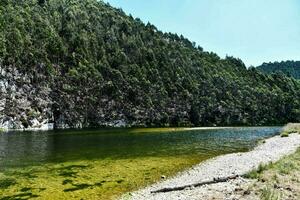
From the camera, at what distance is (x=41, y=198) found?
33.2m

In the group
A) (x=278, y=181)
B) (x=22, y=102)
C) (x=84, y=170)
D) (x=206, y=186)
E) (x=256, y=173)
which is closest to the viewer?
(x=278, y=181)

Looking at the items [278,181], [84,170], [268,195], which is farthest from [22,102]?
[268,195]

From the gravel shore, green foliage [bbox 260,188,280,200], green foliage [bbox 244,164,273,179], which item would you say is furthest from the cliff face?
green foliage [bbox 260,188,280,200]

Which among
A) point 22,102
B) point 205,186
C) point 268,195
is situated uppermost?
point 22,102

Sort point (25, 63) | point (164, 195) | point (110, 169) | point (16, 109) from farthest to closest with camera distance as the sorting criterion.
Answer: point (25, 63) < point (16, 109) < point (110, 169) < point (164, 195)

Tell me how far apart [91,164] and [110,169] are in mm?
5437

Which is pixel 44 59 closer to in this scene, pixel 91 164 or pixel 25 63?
pixel 25 63

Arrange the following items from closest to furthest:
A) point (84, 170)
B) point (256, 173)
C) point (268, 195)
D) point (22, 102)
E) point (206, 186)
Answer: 1. point (268, 195)
2. point (206, 186)
3. point (256, 173)
4. point (84, 170)
5. point (22, 102)

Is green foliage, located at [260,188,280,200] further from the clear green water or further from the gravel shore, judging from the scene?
the clear green water

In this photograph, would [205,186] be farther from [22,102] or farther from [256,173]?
[22,102]

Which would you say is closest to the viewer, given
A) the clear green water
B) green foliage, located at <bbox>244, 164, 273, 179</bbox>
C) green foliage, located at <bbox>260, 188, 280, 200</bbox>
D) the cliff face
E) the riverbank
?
green foliage, located at <bbox>260, 188, 280, 200</bbox>

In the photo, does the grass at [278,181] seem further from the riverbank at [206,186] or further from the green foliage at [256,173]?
the riverbank at [206,186]

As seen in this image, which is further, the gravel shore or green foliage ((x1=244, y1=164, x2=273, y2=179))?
green foliage ((x1=244, y1=164, x2=273, y2=179))

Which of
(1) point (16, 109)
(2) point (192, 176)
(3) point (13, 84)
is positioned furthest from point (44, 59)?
(2) point (192, 176)
